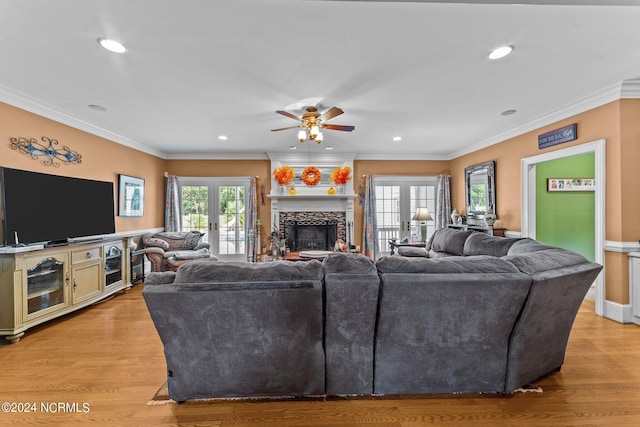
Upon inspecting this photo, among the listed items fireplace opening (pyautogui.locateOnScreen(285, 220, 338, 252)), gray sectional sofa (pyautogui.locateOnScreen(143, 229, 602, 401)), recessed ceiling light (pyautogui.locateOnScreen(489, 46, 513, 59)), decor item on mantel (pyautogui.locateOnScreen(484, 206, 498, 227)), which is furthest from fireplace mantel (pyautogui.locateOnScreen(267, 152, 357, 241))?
gray sectional sofa (pyautogui.locateOnScreen(143, 229, 602, 401))

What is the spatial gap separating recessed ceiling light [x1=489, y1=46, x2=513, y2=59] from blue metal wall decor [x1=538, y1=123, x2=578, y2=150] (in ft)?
6.81

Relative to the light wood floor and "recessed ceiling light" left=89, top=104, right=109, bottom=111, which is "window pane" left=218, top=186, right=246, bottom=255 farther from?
the light wood floor

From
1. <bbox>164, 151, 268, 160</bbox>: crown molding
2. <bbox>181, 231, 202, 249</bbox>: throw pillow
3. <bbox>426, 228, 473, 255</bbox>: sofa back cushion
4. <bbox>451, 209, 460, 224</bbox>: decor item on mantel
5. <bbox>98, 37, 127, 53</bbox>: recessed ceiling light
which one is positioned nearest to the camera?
<bbox>98, 37, 127, 53</bbox>: recessed ceiling light

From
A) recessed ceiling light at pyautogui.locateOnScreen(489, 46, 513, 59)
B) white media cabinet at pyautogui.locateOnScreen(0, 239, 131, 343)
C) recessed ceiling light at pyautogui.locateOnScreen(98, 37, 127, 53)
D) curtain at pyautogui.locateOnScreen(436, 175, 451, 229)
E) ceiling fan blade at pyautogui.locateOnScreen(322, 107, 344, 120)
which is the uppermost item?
recessed ceiling light at pyautogui.locateOnScreen(489, 46, 513, 59)

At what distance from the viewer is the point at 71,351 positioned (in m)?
2.62

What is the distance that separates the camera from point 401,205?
22.9ft

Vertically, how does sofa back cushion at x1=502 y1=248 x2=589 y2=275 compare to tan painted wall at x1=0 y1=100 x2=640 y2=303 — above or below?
below

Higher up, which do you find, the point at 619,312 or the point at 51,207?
the point at 51,207

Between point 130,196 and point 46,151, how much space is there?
166cm

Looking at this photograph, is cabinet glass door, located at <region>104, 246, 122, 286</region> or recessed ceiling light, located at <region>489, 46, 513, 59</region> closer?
recessed ceiling light, located at <region>489, 46, 513, 59</region>

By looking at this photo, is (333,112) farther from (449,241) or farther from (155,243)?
(155,243)

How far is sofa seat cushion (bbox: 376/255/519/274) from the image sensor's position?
5.83 ft

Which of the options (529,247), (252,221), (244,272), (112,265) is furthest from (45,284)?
(529,247)

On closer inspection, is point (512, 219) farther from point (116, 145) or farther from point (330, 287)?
point (116, 145)
